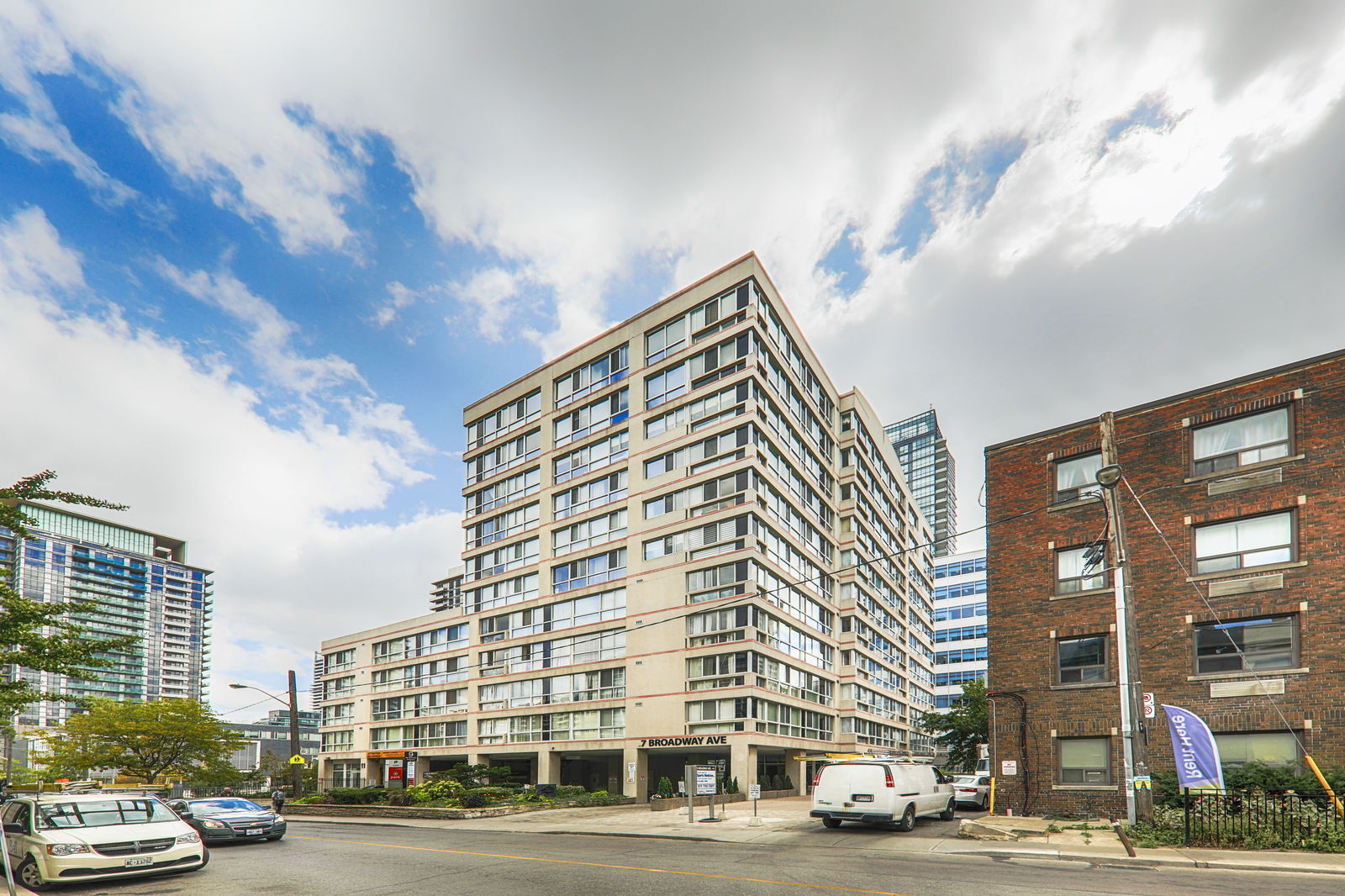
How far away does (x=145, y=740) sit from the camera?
55.8m

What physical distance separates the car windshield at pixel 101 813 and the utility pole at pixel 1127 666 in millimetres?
19374

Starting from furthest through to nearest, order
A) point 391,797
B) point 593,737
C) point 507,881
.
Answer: point 593,737 → point 391,797 → point 507,881

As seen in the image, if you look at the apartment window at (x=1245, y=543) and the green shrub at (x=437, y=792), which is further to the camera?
the green shrub at (x=437, y=792)

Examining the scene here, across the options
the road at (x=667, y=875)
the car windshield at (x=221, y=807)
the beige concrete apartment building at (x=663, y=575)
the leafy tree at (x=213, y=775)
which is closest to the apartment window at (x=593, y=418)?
the beige concrete apartment building at (x=663, y=575)

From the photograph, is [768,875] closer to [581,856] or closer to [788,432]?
[581,856]

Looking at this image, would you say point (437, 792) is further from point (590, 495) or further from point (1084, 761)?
point (1084, 761)

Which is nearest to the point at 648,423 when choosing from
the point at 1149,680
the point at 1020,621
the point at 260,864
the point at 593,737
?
the point at 593,737

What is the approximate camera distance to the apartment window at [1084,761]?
22.7 meters

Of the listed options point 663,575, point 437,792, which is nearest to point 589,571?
point 663,575

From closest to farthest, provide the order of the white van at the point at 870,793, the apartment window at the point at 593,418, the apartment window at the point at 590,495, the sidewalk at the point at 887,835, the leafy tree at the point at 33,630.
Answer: the sidewalk at the point at 887,835
the leafy tree at the point at 33,630
the white van at the point at 870,793
the apartment window at the point at 590,495
the apartment window at the point at 593,418

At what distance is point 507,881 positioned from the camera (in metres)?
12.9

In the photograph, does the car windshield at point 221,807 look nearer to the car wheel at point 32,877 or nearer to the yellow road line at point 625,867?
the yellow road line at point 625,867

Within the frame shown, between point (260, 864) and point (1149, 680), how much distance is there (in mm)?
21327

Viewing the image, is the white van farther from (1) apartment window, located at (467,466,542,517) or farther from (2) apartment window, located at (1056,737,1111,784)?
(1) apartment window, located at (467,466,542,517)
